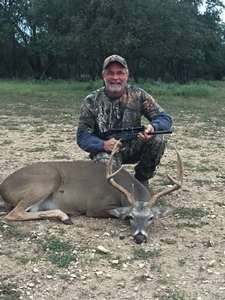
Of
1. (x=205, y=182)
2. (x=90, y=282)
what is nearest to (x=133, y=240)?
(x=90, y=282)

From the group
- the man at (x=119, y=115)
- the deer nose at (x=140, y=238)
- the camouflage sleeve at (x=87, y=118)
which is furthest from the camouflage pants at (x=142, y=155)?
the deer nose at (x=140, y=238)

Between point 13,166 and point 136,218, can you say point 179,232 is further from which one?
point 13,166

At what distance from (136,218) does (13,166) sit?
10.5 feet

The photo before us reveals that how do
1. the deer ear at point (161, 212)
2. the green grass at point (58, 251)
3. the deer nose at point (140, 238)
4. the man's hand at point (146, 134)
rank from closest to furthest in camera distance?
the green grass at point (58, 251)
the deer nose at point (140, 238)
the deer ear at point (161, 212)
the man's hand at point (146, 134)

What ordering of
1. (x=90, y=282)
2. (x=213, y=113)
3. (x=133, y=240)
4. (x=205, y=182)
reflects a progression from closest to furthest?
1. (x=90, y=282)
2. (x=133, y=240)
3. (x=205, y=182)
4. (x=213, y=113)

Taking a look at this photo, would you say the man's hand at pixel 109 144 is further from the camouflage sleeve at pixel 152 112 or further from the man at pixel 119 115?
the camouflage sleeve at pixel 152 112

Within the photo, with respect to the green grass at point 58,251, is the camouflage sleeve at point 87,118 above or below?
above

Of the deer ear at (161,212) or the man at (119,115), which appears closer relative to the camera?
the deer ear at (161,212)

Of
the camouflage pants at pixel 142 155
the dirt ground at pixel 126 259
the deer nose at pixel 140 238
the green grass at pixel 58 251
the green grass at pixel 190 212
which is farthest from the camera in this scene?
the camouflage pants at pixel 142 155

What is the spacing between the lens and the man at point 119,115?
561 centimetres

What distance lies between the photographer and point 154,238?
454 centimetres

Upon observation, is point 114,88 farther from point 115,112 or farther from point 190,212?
point 190,212

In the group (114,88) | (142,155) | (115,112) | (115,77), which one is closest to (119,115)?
(115,112)

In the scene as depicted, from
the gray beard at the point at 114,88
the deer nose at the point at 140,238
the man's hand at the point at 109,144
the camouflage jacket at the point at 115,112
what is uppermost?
the gray beard at the point at 114,88
